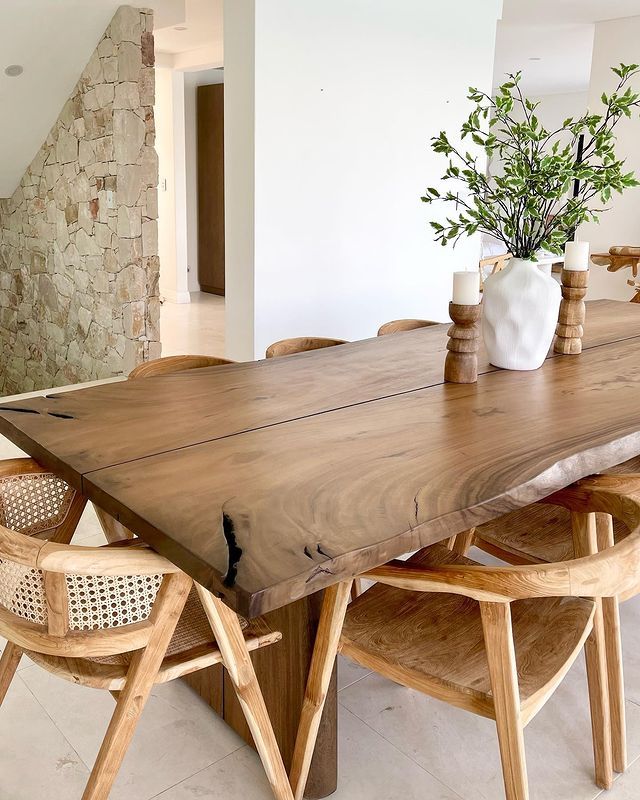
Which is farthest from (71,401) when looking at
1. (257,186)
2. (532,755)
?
(257,186)

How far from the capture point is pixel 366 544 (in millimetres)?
1197

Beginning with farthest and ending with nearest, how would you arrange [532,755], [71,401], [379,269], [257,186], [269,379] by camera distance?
1. [379,269]
2. [257,186]
3. [269,379]
4. [71,401]
5. [532,755]

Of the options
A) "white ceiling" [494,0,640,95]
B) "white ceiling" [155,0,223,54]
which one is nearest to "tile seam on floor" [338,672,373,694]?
"white ceiling" [155,0,223,54]

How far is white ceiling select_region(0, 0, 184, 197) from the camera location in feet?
15.1

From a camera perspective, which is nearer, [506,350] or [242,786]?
[242,786]

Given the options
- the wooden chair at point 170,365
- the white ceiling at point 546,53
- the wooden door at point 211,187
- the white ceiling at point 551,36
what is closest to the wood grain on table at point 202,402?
the wooden chair at point 170,365

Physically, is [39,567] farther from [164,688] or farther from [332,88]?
[332,88]

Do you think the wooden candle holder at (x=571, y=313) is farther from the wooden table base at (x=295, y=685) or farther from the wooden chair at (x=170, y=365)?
the wooden table base at (x=295, y=685)

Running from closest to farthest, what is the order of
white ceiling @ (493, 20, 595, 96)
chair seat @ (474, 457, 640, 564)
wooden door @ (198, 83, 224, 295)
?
1. chair seat @ (474, 457, 640, 564)
2. white ceiling @ (493, 20, 595, 96)
3. wooden door @ (198, 83, 224, 295)

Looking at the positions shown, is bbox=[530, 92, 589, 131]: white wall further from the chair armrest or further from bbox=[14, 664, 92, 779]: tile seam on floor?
the chair armrest

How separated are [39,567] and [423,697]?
121cm

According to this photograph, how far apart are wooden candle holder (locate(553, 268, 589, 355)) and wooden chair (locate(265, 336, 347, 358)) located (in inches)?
28.9

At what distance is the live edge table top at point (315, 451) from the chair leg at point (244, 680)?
0.19 meters

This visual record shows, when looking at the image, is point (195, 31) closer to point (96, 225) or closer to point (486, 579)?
point (96, 225)
